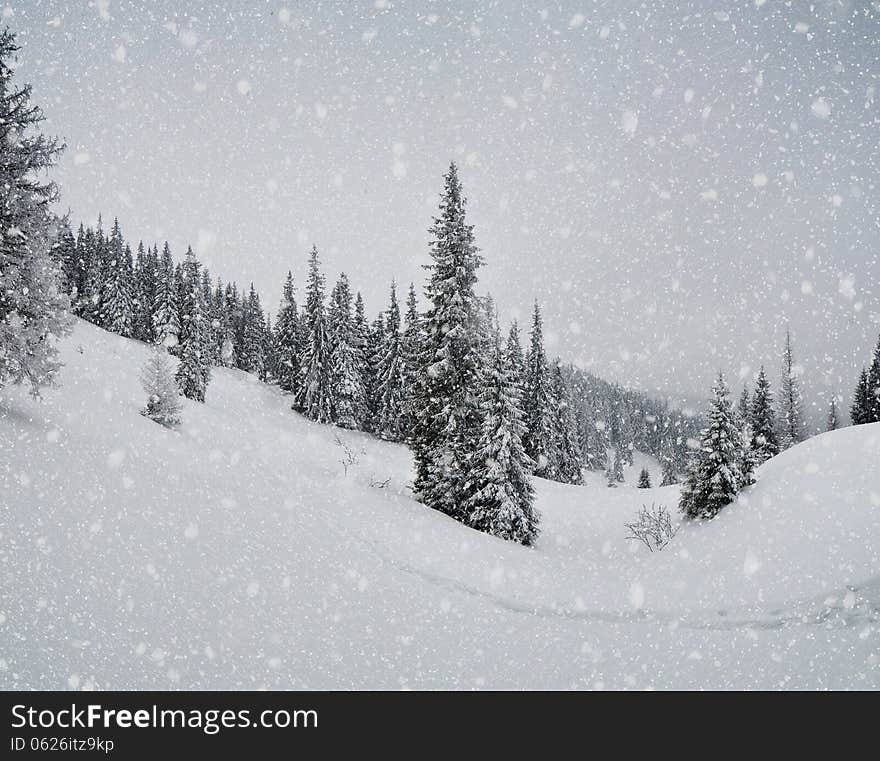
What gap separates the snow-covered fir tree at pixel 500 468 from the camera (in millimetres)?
17578

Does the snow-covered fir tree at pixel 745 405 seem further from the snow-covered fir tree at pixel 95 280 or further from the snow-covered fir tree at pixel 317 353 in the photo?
the snow-covered fir tree at pixel 95 280

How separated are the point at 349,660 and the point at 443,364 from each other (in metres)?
12.8

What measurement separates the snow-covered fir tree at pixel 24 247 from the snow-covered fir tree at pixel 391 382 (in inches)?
1218

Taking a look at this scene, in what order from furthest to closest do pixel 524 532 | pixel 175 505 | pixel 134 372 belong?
pixel 134 372 → pixel 524 532 → pixel 175 505

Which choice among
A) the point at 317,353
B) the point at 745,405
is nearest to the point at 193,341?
the point at 317,353

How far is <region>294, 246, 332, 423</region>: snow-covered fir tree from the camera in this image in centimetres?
4328

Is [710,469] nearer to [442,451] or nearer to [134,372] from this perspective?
[442,451]

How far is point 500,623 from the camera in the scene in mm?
8758

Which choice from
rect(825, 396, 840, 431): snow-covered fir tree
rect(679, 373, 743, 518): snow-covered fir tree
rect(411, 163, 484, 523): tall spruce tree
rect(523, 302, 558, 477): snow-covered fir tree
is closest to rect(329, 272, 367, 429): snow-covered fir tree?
rect(523, 302, 558, 477): snow-covered fir tree

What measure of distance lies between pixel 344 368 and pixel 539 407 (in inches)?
710

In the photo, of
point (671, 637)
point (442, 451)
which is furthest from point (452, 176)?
point (671, 637)

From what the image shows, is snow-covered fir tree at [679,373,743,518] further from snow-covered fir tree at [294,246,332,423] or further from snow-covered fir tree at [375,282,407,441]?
snow-covered fir tree at [294,246,332,423]

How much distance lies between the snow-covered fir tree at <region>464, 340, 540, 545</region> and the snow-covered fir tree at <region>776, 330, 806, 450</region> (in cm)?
3878

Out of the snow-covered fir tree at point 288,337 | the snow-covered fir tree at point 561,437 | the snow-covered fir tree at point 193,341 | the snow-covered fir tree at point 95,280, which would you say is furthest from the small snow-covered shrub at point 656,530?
the snow-covered fir tree at point 95,280
